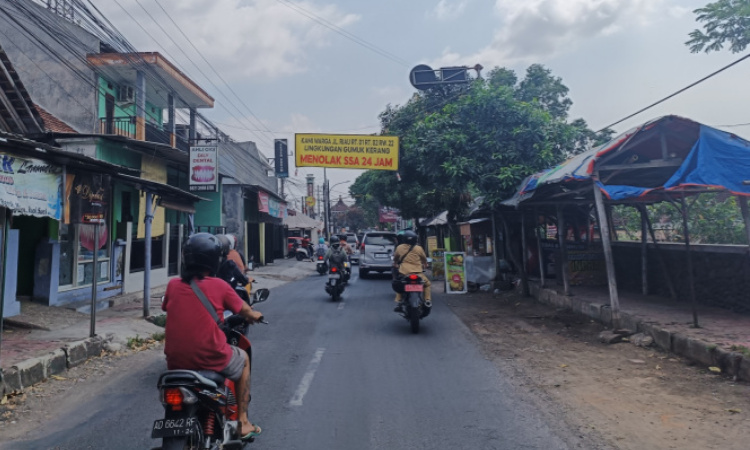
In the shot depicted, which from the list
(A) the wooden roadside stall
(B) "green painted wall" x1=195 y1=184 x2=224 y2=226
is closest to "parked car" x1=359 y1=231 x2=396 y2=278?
(B) "green painted wall" x1=195 y1=184 x2=224 y2=226

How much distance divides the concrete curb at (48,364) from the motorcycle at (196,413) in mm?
3644

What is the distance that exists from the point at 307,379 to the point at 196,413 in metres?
2.85

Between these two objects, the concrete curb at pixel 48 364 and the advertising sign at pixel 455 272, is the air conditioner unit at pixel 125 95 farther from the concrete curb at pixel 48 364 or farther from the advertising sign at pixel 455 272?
the concrete curb at pixel 48 364

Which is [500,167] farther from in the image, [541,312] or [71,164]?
[71,164]

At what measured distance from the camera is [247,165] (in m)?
33.1

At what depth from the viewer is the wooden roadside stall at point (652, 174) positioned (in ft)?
24.0

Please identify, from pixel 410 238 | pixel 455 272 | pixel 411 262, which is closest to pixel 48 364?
pixel 411 262

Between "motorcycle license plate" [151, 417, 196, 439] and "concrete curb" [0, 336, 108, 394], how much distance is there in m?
3.80

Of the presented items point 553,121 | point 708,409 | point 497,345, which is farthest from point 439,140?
point 708,409

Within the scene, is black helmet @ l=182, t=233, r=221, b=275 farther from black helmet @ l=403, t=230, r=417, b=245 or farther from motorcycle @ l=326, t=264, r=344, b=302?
motorcycle @ l=326, t=264, r=344, b=302

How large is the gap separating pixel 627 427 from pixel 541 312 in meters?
7.06

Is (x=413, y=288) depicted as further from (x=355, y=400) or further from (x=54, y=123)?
(x=54, y=123)

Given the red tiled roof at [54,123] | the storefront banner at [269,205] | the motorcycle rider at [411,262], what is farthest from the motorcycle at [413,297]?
the storefront banner at [269,205]

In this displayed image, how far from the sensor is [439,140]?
1317 cm
